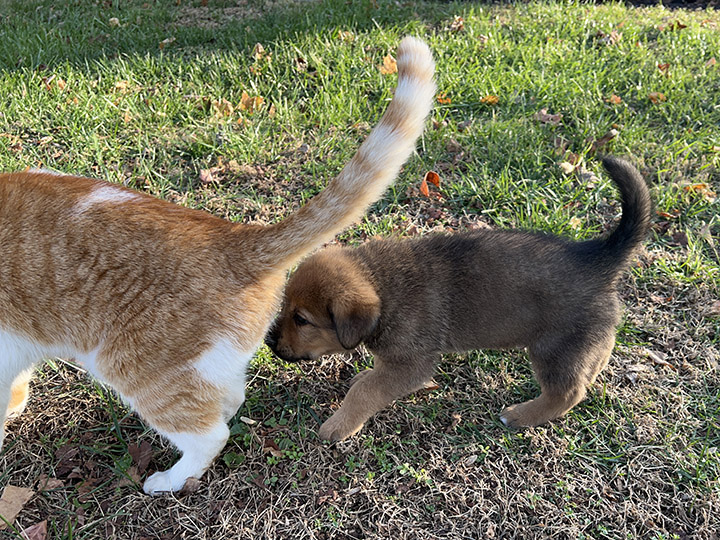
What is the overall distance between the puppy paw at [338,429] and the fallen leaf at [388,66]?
318 cm

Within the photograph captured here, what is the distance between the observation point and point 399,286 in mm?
2541

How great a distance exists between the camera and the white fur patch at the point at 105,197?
202cm

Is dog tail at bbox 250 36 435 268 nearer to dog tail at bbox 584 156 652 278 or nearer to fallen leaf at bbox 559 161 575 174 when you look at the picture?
dog tail at bbox 584 156 652 278

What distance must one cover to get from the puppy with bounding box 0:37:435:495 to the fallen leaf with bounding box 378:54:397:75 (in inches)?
105

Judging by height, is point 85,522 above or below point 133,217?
below

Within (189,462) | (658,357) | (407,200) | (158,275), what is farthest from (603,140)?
(189,462)

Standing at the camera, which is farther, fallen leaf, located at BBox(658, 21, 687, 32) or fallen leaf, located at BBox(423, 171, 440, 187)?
fallen leaf, located at BBox(658, 21, 687, 32)

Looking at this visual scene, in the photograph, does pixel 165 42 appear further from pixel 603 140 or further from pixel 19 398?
pixel 603 140

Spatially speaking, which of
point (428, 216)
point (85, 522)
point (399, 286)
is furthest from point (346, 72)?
point (85, 522)

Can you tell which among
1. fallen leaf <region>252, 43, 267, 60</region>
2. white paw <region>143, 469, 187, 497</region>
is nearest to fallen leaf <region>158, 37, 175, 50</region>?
fallen leaf <region>252, 43, 267, 60</region>

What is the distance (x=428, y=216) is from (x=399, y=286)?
1.17 m

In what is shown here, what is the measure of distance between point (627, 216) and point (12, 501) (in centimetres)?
290

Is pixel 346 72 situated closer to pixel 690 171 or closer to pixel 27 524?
pixel 690 171

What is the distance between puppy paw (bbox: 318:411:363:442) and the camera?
98.0 inches
